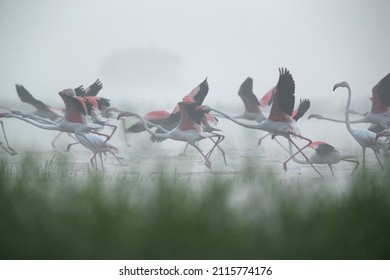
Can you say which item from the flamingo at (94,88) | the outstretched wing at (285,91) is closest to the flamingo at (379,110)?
the outstretched wing at (285,91)

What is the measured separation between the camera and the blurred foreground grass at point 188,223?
10.4ft

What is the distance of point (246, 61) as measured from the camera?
21.0 ft

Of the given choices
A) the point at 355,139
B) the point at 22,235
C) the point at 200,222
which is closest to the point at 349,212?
the point at 200,222

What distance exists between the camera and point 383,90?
6.30 metres

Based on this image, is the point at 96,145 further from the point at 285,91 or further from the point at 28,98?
the point at 285,91

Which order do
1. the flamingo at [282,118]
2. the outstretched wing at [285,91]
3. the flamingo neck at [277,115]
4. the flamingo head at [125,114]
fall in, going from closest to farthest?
1. the outstretched wing at [285,91]
2. the flamingo at [282,118]
3. the flamingo neck at [277,115]
4. the flamingo head at [125,114]

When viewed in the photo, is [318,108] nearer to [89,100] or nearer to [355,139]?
[355,139]

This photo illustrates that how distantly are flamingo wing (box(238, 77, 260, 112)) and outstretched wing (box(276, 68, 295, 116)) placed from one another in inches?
27.1

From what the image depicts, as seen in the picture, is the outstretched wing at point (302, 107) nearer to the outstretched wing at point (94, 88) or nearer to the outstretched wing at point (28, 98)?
the outstretched wing at point (94, 88)

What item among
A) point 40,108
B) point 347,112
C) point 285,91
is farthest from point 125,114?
point 347,112

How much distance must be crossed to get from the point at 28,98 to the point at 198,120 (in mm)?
1790

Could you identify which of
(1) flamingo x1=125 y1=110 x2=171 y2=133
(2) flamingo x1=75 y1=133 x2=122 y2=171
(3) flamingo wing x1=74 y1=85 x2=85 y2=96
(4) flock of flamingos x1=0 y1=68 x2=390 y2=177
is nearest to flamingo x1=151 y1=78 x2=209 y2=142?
(4) flock of flamingos x1=0 y1=68 x2=390 y2=177

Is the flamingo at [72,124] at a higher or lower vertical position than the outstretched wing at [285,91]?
lower

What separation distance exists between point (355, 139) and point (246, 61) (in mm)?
1277
